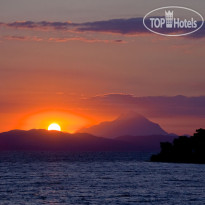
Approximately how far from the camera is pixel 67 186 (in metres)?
99.8

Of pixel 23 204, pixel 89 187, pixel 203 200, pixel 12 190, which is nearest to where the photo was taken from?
pixel 23 204

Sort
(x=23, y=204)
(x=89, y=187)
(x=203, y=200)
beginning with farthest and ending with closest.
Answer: (x=89, y=187) < (x=203, y=200) < (x=23, y=204)

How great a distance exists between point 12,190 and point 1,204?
17.5 meters

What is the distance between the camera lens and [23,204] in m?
72.2

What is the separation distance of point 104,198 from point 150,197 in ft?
26.4

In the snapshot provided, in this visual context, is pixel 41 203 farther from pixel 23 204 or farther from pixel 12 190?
pixel 12 190

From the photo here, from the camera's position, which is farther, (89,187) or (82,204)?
(89,187)

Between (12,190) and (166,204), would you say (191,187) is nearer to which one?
(166,204)

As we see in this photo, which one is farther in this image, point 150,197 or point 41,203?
point 150,197

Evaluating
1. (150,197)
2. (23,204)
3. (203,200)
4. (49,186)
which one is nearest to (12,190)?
(49,186)

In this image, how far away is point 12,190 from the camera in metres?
89.9

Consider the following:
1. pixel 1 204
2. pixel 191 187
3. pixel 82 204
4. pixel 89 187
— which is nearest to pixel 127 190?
pixel 89 187

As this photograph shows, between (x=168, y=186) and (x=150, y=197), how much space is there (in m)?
19.1

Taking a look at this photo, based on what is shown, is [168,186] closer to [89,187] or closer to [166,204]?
[89,187]
